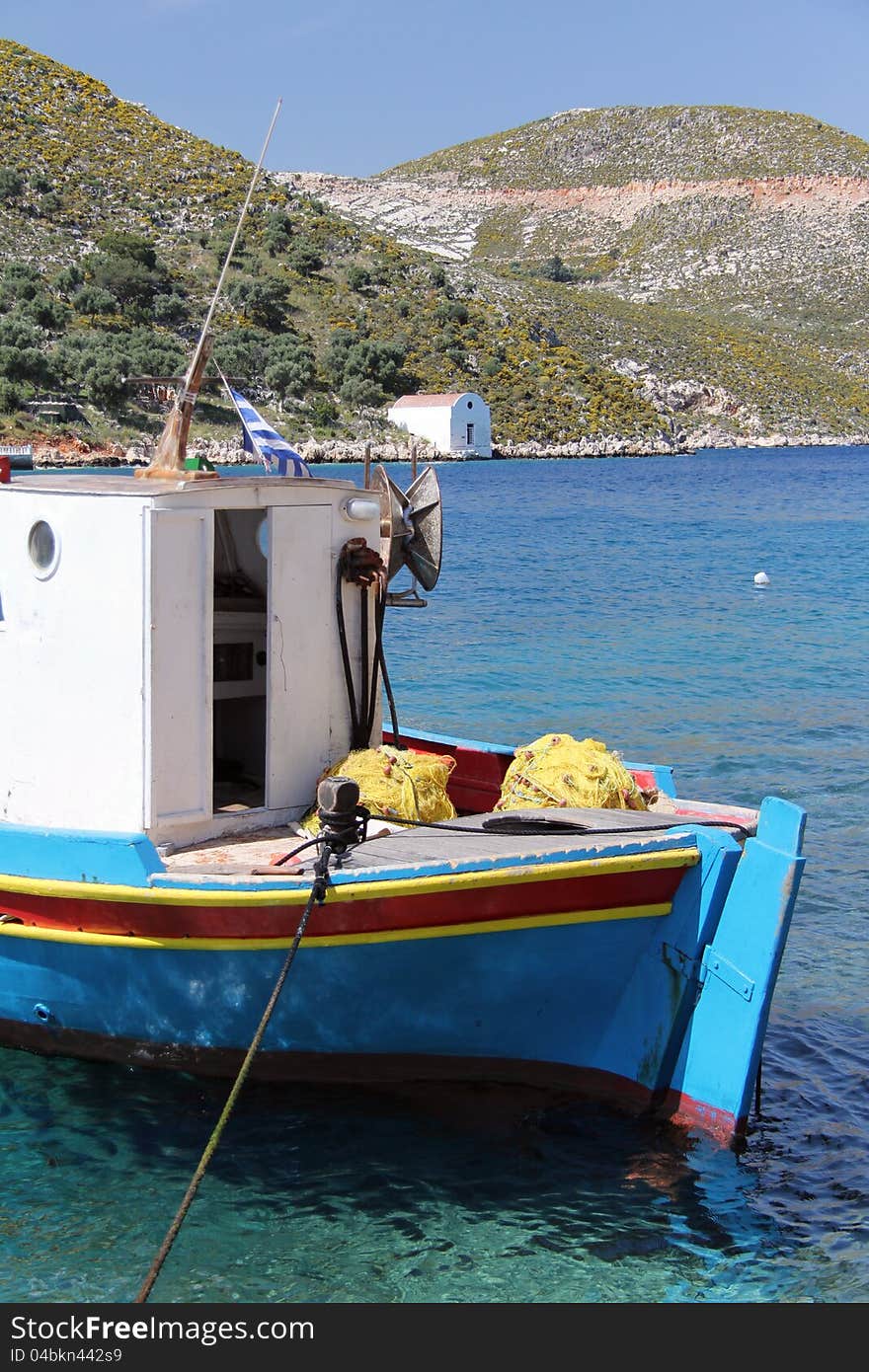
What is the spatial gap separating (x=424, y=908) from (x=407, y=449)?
76424mm

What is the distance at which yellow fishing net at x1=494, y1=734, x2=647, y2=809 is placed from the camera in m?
7.79

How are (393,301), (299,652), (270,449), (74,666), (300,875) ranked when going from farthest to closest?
(393,301) < (270,449) < (299,652) < (74,666) < (300,875)

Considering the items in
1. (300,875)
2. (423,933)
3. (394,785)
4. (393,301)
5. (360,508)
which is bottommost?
(423,933)

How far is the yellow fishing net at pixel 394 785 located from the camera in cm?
770

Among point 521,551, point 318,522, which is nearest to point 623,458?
point 521,551

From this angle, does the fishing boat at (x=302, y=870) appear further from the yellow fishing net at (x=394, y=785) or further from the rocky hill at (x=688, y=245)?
the rocky hill at (x=688, y=245)

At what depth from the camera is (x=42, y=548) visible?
759 centimetres

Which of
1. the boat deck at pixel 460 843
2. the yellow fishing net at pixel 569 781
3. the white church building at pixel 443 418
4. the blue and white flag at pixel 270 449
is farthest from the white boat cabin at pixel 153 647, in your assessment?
the white church building at pixel 443 418

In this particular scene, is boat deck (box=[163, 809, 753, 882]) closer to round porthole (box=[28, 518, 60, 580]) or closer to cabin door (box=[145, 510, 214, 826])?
cabin door (box=[145, 510, 214, 826])

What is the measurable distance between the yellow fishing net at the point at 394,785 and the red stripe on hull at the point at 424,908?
944 millimetres

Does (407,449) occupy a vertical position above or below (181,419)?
above

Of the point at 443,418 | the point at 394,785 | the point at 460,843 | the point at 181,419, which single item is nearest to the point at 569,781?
the point at 394,785

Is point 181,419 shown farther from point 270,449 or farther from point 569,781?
point 569,781

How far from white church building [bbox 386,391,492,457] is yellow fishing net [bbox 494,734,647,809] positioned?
7809cm
